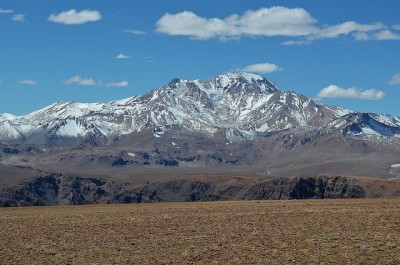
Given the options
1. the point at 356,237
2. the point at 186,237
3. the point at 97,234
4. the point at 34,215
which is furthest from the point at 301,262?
the point at 34,215

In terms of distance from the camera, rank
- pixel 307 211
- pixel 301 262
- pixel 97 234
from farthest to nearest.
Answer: pixel 307 211 → pixel 97 234 → pixel 301 262

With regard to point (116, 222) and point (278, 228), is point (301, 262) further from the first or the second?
point (116, 222)

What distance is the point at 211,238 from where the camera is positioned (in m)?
39.1

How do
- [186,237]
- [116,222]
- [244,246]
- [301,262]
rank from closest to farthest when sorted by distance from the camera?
[301,262] → [244,246] → [186,237] → [116,222]

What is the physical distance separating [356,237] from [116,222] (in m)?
19.9

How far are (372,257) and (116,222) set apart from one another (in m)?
23.9

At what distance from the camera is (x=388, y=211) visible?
52719 mm

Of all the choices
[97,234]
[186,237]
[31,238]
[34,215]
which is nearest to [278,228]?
[186,237]

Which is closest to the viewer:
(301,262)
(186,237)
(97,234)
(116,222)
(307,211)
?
(301,262)

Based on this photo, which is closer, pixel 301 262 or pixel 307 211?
pixel 301 262

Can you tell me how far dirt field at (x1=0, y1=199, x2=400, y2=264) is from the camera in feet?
106

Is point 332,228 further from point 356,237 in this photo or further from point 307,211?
point 307,211

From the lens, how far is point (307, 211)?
5525cm

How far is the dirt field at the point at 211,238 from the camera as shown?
32.4 metres
